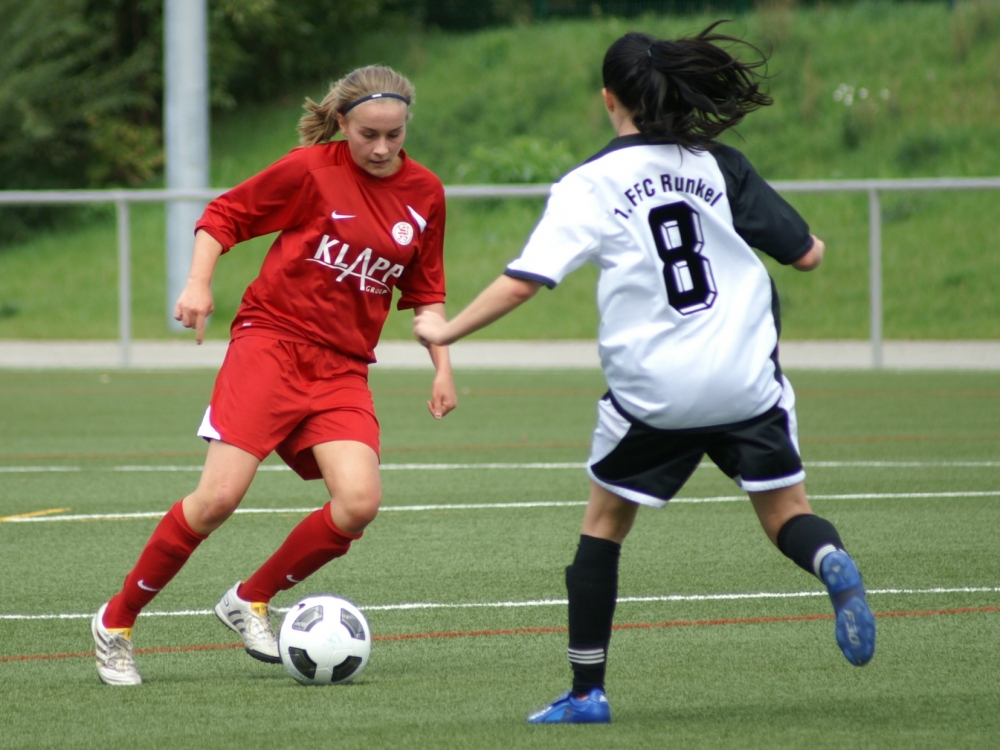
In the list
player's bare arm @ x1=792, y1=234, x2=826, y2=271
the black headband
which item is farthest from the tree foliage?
player's bare arm @ x1=792, y1=234, x2=826, y2=271

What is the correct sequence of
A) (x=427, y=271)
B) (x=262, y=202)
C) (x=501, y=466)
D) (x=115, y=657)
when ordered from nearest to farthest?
(x=115, y=657) → (x=262, y=202) → (x=427, y=271) → (x=501, y=466)

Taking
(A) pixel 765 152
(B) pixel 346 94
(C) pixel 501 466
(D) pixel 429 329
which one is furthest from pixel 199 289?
(A) pixel 765 152

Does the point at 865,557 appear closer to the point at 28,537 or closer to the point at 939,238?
the point at 28,537

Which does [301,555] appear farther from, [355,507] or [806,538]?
[806,538]

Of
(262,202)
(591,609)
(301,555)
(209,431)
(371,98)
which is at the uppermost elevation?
(371,98)

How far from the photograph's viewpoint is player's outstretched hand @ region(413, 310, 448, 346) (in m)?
3.64

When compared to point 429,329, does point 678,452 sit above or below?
below

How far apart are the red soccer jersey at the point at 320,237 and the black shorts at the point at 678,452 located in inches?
45.0

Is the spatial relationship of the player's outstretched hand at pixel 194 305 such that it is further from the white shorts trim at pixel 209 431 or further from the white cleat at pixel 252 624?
the white cleat at pixel 252 624

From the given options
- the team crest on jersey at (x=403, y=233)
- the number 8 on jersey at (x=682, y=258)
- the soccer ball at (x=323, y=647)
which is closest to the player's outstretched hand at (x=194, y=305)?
the team crest on jersey at (x=403, y=233)

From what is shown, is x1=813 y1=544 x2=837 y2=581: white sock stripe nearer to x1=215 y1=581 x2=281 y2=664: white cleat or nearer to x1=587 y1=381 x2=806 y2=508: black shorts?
x1=587 y1=381 x2=806 y2=508: black shorts

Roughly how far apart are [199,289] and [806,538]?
1.78m

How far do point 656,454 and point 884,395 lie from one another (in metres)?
9.22

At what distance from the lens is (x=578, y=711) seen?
371cm
